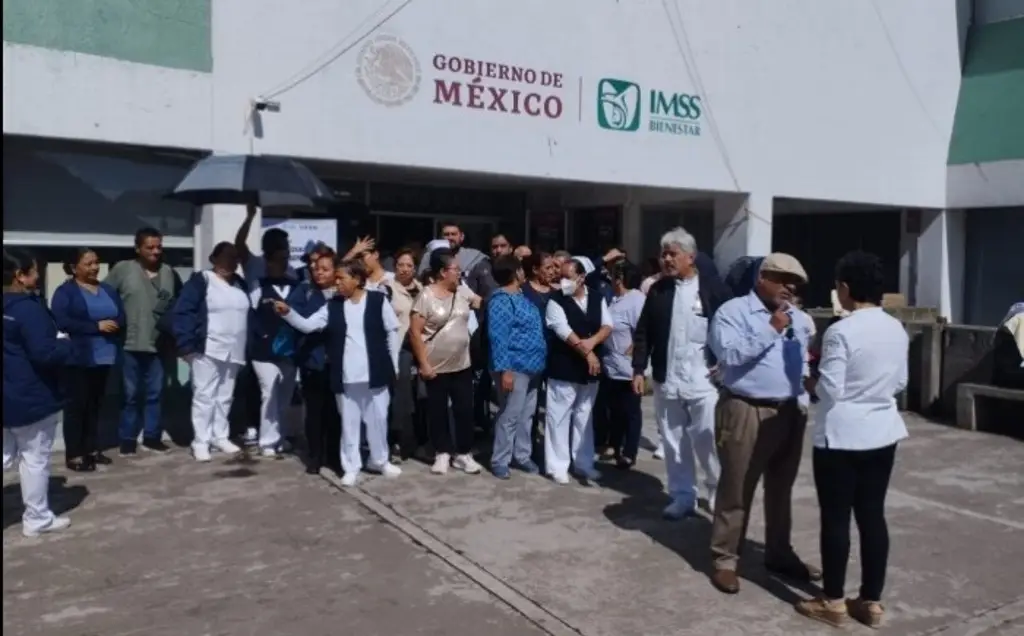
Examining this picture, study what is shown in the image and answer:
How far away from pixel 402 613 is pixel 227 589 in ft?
3.29

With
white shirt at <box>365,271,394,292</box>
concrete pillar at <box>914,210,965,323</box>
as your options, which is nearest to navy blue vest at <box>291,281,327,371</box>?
white shirt at <box>365,271,394,292</box>

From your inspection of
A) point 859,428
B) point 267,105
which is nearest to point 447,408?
point 267,105

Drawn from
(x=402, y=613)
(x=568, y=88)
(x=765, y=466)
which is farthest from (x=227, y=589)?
(x=568, y=88)

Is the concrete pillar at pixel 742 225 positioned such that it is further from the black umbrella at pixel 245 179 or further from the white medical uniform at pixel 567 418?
the black umbrella at pixel 245 179

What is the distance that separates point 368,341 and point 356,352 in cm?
12

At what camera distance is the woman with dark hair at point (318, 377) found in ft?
23.0

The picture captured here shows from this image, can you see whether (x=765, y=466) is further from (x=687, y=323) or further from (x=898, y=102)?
(x=898, y=102)

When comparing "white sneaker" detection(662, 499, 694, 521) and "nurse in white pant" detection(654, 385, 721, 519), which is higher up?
"nurse in white pant" detection(654, 385, 721, 519)

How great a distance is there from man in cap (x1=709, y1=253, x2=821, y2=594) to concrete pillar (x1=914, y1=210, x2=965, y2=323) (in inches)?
454

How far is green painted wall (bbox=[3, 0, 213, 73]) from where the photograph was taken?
748 cm

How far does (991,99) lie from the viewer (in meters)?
14.8

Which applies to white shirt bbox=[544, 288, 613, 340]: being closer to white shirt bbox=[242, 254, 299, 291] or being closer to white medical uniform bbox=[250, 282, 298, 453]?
white medical uniform bbox=[250, 282, 298, 453]

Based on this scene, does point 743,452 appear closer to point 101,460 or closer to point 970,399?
point 101,460

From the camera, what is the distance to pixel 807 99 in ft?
43.0
